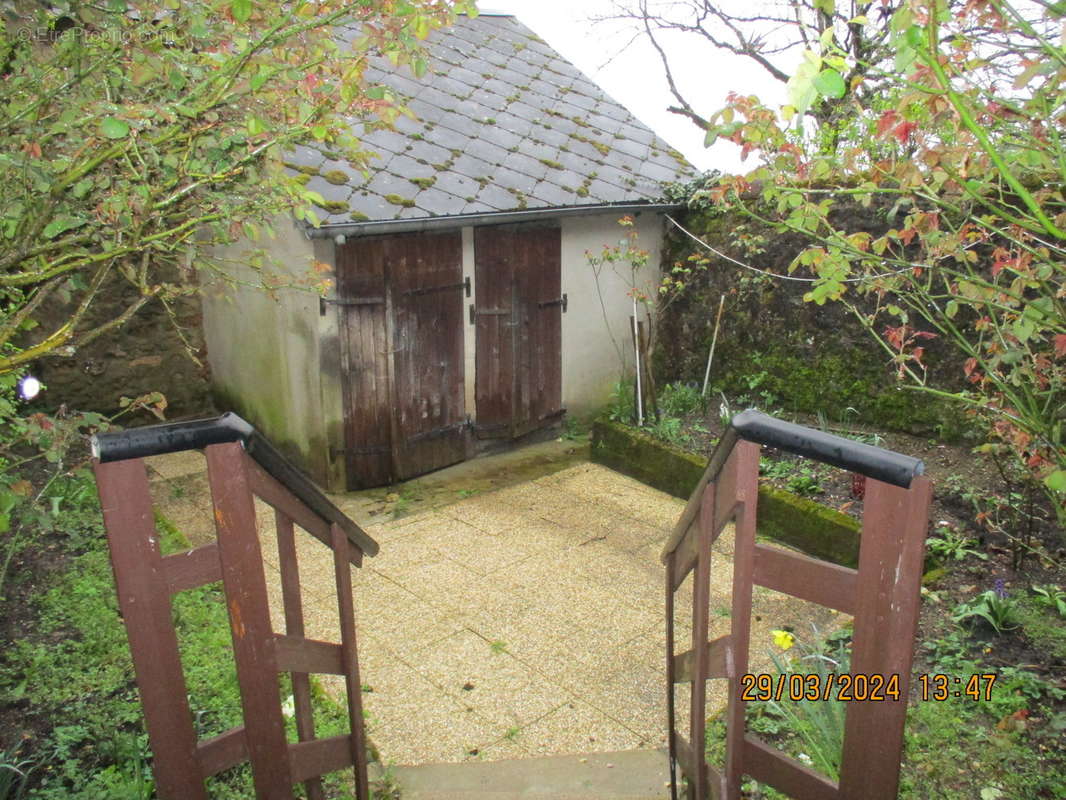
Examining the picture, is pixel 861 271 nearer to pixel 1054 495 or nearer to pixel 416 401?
pixel 1054 495

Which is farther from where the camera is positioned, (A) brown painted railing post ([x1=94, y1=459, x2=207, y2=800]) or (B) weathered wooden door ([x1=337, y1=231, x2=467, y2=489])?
(B) weathered wooden door ([x1=337, y1=231, x2=467, y2=489])

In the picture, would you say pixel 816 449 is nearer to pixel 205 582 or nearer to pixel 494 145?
pixel 205 582

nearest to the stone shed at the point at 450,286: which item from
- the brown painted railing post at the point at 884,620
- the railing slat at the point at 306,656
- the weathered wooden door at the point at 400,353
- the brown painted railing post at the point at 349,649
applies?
the weathered wooden door at the point at 400,353

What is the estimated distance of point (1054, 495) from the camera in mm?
3400

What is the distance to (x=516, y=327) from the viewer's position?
22.4 feet

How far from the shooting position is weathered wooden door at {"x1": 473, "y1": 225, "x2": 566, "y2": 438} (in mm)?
6574

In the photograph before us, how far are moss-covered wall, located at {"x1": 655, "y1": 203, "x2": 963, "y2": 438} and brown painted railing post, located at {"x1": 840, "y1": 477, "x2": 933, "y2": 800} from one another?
4679mm

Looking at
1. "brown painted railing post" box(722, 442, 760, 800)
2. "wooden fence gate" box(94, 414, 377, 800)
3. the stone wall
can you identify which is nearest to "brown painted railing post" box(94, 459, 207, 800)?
"wooden fence gate" box(94, 414, 377, 800)

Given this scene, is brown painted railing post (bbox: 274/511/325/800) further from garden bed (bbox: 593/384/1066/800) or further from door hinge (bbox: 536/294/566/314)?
door hinge (bbox: 536/294/566/314)

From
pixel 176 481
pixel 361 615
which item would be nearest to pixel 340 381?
pixel 176 481

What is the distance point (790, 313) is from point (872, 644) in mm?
5415

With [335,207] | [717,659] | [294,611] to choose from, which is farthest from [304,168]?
[717,659]

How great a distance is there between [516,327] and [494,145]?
151 cm

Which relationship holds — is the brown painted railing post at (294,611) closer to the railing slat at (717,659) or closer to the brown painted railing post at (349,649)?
the brown painted railing post at (349,649)
